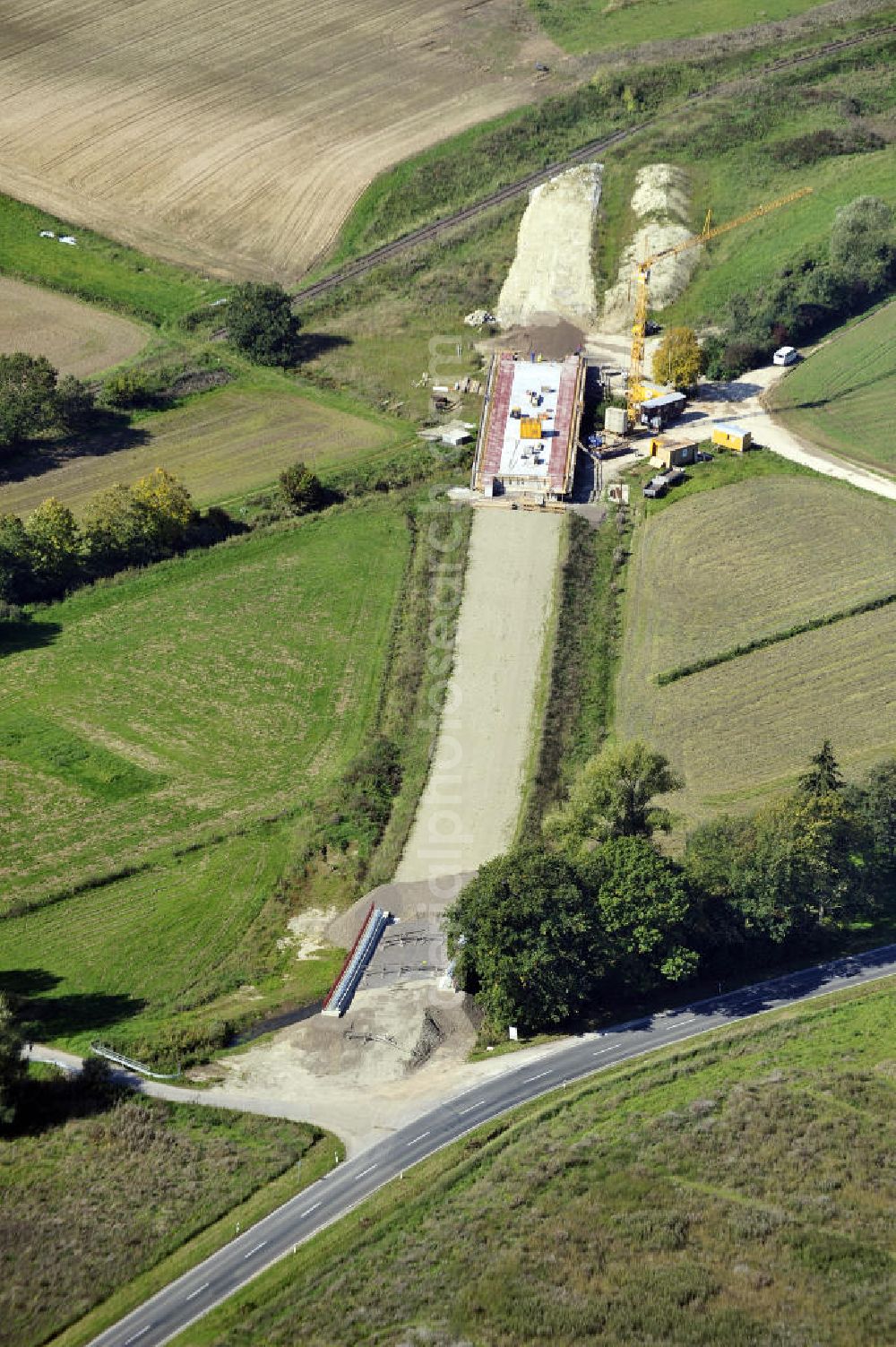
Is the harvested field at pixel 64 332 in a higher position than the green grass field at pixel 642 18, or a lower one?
lower

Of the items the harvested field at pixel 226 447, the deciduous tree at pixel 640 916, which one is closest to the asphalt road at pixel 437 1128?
the deciduous tree at pixel 640 916

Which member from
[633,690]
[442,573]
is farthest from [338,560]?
[633,690]

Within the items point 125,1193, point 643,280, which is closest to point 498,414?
point 643,280

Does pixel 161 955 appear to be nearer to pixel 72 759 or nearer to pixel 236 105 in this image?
pixel 72 759

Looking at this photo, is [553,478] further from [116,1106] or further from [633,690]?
[116,1106]

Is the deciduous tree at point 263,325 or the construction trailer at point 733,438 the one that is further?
the deciduous tree at point 263,325

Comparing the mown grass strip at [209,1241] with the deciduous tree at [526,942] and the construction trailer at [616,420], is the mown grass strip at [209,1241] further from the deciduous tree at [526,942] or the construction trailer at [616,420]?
the construction trailer at [616,420]
